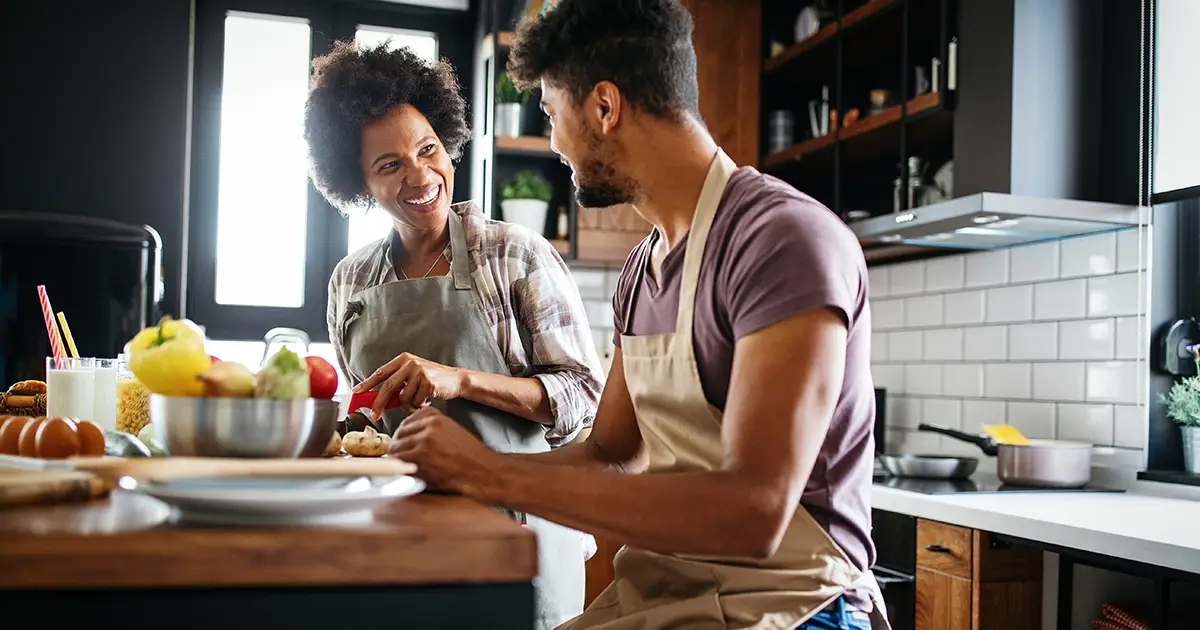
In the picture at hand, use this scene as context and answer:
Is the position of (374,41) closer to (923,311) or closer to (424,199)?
(923,311)

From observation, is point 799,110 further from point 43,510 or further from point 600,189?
point 43,510

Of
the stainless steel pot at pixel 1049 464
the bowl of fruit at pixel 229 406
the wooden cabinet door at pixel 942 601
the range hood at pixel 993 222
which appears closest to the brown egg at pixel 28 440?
the bowl of fruit at pixel 229 406

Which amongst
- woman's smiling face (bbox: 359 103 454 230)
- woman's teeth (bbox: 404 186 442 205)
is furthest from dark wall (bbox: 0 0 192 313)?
woman's teeth (bbox: 404 186 442 205)

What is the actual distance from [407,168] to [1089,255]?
1.90m

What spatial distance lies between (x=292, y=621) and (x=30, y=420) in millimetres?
620

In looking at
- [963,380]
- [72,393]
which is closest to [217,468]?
[72,393]

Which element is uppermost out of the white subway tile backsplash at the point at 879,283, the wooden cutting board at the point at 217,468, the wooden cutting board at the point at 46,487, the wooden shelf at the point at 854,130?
the wooden shelf at the point at 854,130

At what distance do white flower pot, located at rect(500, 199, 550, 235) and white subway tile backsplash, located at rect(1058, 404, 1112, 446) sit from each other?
1.85m

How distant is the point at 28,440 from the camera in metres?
1.16

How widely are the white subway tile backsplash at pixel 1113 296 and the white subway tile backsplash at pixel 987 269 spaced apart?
325 mm

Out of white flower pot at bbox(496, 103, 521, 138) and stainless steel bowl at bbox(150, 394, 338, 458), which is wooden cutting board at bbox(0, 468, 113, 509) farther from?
white flower pot at bbox(496, 103, 521, 138)

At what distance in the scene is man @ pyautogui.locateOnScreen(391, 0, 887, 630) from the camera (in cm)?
110

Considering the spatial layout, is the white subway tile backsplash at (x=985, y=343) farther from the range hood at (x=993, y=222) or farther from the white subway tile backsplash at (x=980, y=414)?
the range hood at (x=993, y=222)

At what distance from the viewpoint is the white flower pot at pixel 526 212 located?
387 cm
